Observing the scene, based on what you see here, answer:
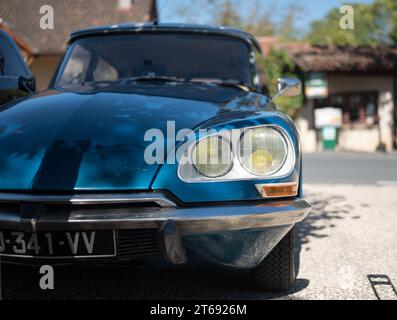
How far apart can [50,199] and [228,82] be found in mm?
1787

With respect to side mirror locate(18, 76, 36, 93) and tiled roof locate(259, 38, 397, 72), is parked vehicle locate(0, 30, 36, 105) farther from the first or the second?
A: tiled roof locate(259, 38, 397, 72)

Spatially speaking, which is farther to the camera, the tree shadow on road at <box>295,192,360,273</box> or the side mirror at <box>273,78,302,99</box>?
the tree shadow on road at <box>295,192,360,273</box>

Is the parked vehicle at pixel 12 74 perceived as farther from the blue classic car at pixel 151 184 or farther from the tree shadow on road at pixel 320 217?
the tree shadow on road at pixel 320 217

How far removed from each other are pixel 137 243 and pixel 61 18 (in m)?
19.3

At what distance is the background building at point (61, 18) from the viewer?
18.1 metres

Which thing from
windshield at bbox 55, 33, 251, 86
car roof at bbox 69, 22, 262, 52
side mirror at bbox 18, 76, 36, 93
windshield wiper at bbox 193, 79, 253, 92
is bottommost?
windshield wiper at bbox 193, 79, 253, 92

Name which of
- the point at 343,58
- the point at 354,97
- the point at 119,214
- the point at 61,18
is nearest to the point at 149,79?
the point at 119,214

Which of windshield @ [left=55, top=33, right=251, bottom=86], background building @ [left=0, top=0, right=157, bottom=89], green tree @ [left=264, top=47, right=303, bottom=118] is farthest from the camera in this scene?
green tree @ [left=264, top=47, right=303, bottom=118]

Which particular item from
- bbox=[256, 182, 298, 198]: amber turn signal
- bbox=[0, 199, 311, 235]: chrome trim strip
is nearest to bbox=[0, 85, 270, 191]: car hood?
bbox=[0, 199, 311, 235]: chrome trim strip

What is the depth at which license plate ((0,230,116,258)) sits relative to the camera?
211 cm

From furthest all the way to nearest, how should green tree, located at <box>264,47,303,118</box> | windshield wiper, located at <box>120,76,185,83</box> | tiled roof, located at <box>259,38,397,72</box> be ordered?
green tree, located at <box>264,47,303,118</box>
tiled roof, located at <box>259,38,397,72</box>
windshield wiper, located at <box>120,76,185,83</box>

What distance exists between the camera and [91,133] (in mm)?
2338

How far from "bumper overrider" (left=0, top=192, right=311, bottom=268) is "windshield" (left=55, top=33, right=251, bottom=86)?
1.60 metres

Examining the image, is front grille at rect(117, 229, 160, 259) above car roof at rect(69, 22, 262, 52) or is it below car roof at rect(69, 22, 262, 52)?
below
